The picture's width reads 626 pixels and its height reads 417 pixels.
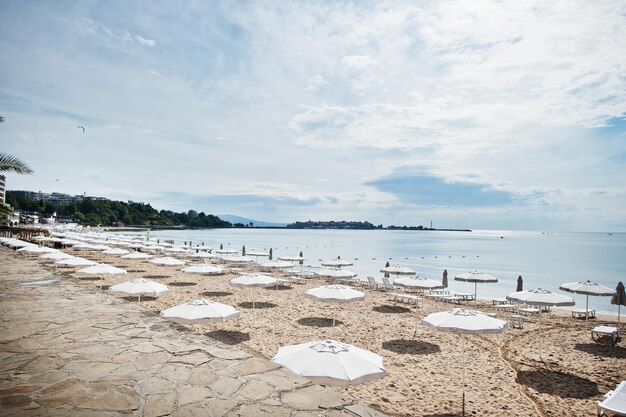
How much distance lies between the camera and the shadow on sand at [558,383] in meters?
7.55

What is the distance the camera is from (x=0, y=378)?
3158 millimetres

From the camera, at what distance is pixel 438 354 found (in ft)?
31.6

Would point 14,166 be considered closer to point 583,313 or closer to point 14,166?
point 14,166

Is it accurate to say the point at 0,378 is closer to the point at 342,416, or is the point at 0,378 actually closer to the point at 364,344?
the point at 342,416

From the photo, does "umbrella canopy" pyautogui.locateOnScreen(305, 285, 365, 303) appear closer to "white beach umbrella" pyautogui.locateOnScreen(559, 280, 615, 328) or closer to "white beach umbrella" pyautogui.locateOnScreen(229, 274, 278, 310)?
"white beach umbrella" pyautogui.locateOnScreen(229, 274, 278, 310)

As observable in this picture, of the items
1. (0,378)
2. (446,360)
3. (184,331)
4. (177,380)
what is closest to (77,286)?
(184,331)

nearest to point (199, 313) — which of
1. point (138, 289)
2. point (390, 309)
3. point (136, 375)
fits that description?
point (138, 289)

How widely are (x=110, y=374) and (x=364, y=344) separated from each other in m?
7.91

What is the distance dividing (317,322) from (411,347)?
3.41 meters

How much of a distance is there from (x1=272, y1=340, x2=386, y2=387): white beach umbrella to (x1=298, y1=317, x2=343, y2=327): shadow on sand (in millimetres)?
6227

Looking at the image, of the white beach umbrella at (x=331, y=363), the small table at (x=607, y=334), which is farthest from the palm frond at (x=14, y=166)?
the small table at (x=607, y=334)

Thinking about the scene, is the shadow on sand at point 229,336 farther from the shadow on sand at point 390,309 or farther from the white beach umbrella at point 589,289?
the white beach umbrella at point 589,289

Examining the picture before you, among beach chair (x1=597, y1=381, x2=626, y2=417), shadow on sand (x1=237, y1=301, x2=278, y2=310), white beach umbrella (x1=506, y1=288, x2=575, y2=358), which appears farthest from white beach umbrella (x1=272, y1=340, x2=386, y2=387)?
shadow on sand (x1=237, y1=301, x2=278, y2=310)

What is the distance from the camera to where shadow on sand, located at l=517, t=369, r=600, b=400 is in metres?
7.55
